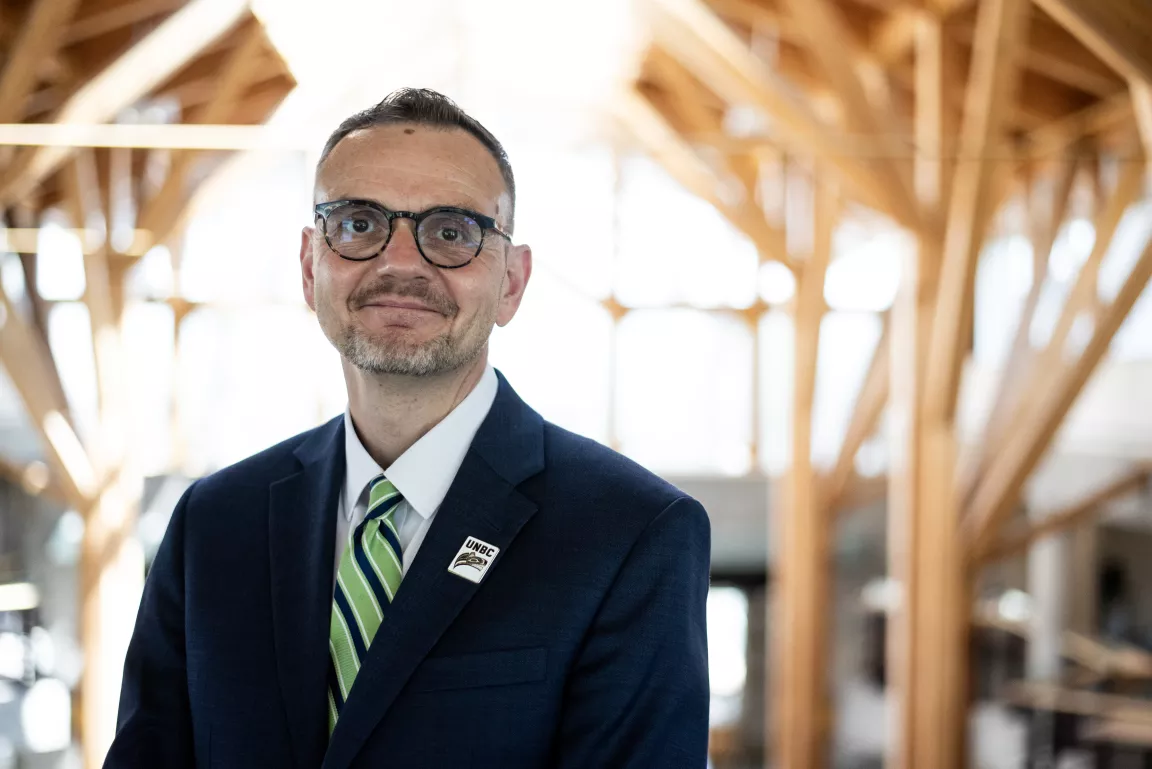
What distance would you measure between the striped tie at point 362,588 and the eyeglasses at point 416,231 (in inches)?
14.2

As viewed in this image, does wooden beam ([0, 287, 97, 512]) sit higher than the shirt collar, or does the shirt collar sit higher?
wooden beam ([0, 287, 97, 512])

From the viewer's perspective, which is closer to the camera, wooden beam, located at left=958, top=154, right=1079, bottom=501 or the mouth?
the mouth

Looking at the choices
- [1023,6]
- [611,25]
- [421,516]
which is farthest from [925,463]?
[421,516]

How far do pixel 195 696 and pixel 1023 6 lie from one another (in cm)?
470

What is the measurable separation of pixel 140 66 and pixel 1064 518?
6.95 m

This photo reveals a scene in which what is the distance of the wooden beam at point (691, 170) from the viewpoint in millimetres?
8883

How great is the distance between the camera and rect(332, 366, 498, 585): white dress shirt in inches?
74.1

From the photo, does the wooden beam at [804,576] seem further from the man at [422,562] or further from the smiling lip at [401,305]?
the smiling lip at [401,305]

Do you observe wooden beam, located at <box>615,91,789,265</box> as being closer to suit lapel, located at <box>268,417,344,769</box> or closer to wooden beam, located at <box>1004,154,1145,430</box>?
wooden beam, located at <box>1004,154,1145,430</box>

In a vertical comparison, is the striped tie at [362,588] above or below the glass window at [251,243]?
below

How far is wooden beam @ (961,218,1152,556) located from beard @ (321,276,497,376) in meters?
5.35

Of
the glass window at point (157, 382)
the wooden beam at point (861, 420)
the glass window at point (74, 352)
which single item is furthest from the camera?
the glass window at point (157, 382)

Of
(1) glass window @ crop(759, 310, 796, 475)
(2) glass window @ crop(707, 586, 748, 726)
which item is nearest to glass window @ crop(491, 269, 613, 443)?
(1) glass window @ crop(759, 310, 796, 475)

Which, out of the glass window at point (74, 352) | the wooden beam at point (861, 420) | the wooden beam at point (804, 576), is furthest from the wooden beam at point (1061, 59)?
the glass window at point (74, 352)
